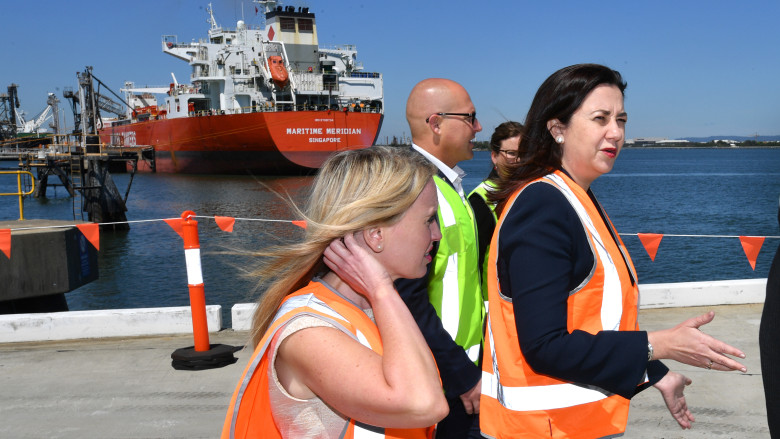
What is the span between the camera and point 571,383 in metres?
1.58

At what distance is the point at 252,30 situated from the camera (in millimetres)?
46781

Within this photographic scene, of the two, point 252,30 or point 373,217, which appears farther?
point 252,30

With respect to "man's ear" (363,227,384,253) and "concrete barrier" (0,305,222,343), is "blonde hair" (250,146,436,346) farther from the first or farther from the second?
"concrete barrier" (0,305,222,343)

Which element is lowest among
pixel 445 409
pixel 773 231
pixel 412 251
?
pixel 773 231

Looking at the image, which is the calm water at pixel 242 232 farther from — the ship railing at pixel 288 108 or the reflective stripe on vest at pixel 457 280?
the ship railing at pixel 288 108

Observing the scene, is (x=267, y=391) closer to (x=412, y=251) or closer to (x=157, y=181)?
(x=412, y=251)

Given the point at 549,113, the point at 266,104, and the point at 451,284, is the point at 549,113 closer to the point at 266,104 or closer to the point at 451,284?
the point at 451,284

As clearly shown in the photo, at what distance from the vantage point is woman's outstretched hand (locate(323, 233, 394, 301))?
52.4 inches

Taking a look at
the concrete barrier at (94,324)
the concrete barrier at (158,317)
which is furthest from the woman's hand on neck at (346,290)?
the concrete barrier at (94,324)

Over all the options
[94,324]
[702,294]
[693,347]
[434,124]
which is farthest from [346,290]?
[702,294]

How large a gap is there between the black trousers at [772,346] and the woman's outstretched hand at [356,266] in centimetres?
94

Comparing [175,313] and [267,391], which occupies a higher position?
[267,391]

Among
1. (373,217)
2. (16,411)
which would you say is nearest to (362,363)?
(373,217)

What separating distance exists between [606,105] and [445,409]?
98 centimetres
